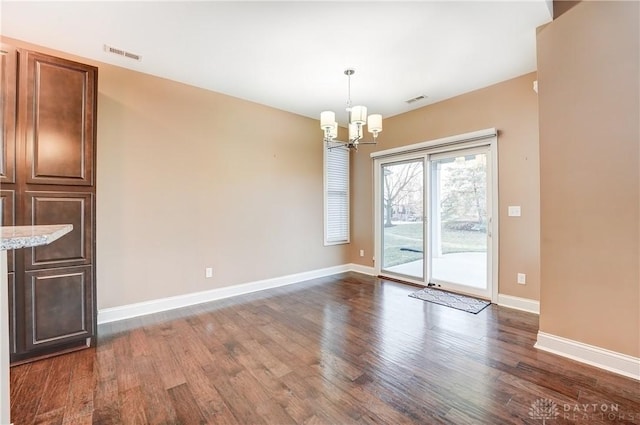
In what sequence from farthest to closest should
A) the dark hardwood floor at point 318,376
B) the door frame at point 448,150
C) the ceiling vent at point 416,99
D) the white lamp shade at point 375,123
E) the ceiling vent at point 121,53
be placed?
the ceiling vent at point 416,99 → the door frame at point 448,150 → the white lamp shade at point 375,123 → the ceiling vent at point 121,53 → the dark hardwood floor at point 318,376

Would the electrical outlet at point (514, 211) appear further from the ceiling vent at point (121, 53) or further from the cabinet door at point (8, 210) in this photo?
the cabinet door at point (8, 210)

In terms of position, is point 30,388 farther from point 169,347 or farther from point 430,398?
point 430,398

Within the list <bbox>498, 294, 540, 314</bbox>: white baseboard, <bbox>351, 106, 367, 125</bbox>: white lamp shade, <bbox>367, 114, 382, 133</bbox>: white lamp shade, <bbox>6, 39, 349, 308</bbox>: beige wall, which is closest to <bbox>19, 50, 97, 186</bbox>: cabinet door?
<bbox>6, 39, 349, 308</bbox>: beige wall

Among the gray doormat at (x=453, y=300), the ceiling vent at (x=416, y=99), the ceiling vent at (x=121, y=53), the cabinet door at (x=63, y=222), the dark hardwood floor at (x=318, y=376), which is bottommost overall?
the dark hardwood floor at (x=318, y=376)

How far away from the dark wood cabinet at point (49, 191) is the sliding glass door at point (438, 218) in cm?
416

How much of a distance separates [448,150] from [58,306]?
4.87 meters

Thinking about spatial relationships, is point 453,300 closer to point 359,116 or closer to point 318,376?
point 318,376

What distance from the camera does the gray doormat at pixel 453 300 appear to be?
11.4 ft

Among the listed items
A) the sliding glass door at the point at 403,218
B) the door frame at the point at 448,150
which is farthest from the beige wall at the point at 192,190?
the sliding glass door at the point at 403,218

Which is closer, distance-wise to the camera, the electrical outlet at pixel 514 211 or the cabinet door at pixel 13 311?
the cabinet door at pixel 13 311

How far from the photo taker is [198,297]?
3.66 metres

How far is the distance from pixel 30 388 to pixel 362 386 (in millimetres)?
2305

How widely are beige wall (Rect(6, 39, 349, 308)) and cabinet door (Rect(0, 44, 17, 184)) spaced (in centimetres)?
79

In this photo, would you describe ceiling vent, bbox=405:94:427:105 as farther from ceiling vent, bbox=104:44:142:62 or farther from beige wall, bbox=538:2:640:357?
ceiling vent, bbox=104:44:142:62
